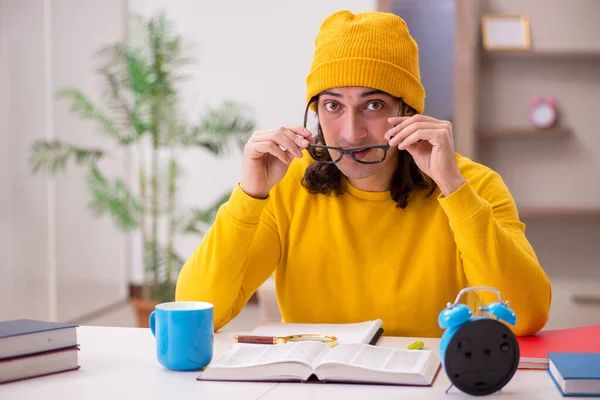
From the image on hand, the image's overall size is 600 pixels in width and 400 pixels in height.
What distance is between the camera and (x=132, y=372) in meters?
1.27

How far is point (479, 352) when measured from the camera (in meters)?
1.13

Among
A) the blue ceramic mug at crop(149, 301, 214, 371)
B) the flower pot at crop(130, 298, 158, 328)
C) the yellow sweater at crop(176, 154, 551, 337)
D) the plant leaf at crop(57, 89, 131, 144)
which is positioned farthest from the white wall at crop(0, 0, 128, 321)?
the blue ceramic mug at crop(149, 301, 214, 371)

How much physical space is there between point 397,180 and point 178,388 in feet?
2.82

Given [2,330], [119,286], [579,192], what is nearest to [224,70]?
[119,286]

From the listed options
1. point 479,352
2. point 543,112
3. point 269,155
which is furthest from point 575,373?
point 543,112

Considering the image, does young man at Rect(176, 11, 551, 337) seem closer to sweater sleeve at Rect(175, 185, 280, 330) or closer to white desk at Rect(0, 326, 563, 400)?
sweater sleeve at Rect(175, 185, 280, 330)

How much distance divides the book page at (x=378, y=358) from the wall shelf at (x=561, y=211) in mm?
3182

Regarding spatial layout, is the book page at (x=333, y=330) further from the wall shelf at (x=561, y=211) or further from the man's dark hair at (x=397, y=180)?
the wall shelf at (x=561, y=211)

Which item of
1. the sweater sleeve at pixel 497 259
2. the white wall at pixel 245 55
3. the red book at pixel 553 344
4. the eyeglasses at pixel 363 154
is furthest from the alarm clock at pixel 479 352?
the white wall at pixel 245 55

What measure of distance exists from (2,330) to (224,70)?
13.4 feet

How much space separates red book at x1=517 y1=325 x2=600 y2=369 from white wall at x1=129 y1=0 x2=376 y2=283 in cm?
367

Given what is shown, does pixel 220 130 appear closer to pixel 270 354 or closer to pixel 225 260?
pixel 225 260

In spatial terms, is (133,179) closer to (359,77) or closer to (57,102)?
(57,102)

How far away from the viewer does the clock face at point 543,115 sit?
14.3ft
